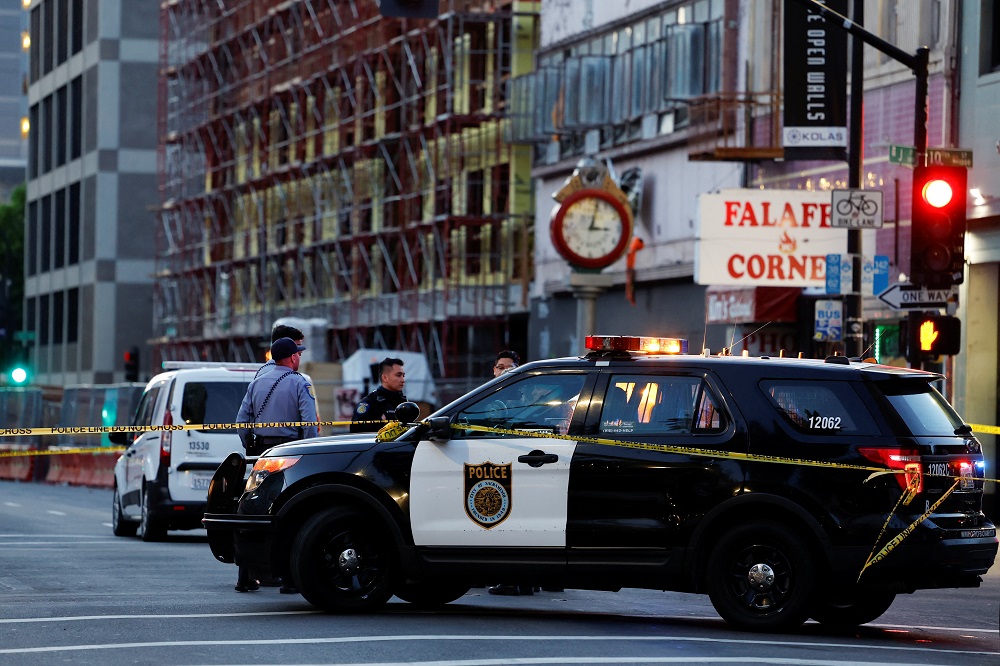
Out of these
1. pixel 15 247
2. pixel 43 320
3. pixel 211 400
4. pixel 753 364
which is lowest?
pixel 211 400

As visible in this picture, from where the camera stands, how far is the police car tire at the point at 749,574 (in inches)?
486

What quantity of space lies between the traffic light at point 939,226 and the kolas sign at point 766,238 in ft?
27.3

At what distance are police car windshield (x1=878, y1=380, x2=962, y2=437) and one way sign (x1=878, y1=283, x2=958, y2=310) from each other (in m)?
6.64

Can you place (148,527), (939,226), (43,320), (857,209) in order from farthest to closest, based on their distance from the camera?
(43,320)
(857,209)
(148,527)
(939,226)

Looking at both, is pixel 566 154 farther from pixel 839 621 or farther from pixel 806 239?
pixel 839 621

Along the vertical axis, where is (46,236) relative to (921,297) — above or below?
above

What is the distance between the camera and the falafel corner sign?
1095 inches

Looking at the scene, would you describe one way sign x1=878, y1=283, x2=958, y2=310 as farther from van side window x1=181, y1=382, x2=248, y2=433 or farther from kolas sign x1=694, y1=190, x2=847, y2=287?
kolas sign x1=694, y1=190, x2=847, y2=287

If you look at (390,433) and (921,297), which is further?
(921,297)

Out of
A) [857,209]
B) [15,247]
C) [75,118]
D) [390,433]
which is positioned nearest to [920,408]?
[390,433]

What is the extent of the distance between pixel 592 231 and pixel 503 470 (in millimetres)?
23243

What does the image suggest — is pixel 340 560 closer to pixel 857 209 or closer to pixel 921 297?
pixel 921 297

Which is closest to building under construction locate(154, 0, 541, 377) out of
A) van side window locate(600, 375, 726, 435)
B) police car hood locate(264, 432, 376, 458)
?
police car hood locate(264, 432, 376, 458)

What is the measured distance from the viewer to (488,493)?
1280cm
